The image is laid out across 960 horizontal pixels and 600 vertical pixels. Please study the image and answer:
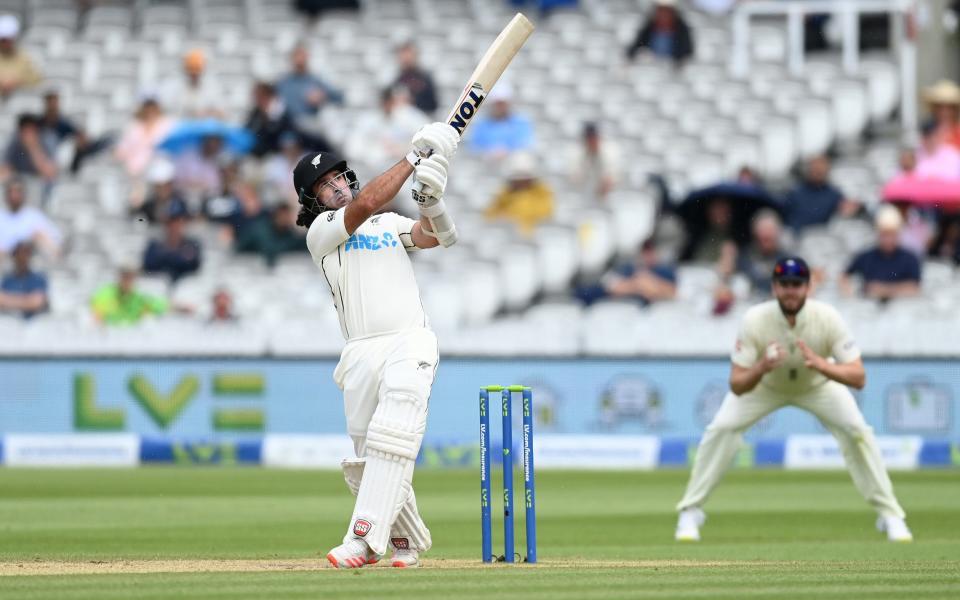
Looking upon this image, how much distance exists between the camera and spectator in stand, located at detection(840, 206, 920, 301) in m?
15.9

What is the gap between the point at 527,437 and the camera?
25.8 feet

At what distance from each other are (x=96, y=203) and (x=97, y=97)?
81.9 inches

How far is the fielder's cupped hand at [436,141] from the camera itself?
7.44 meters

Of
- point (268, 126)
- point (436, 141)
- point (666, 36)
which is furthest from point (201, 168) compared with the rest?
point (436, 141)

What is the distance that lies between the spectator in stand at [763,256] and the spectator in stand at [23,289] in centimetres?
625

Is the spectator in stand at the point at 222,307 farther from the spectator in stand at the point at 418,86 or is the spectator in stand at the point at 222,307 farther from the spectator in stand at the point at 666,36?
the spectator in stand at the point at 666,36

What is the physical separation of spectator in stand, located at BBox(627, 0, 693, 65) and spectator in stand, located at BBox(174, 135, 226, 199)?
14.7 feet

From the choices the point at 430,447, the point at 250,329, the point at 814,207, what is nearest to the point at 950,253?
the point at 814,207

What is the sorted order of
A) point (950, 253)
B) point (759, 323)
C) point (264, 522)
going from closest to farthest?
point (759, 323), point (264, 522), point (950, 253)

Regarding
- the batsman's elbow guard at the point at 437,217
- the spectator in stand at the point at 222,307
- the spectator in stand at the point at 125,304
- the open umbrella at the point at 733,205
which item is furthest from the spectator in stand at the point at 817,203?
the batsman's elbow guard at the point at 437,217

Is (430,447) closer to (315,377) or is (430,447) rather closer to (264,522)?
(315,377)

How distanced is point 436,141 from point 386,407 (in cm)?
112

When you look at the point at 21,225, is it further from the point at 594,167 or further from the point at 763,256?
the point at 763,256

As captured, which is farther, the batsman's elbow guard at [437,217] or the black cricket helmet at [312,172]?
the black cricket helmet at [312,172]
